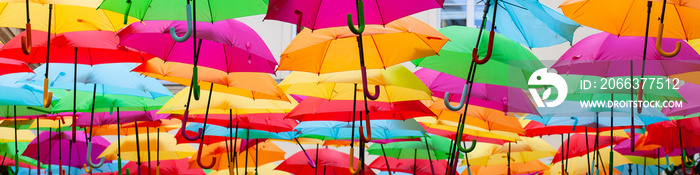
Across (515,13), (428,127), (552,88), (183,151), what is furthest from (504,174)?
(515,13)

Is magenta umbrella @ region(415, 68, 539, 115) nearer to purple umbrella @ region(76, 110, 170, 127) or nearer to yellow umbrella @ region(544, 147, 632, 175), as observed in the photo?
purple umbrella @ region(76, 110, 170, 127)

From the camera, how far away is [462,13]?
18.1 metres

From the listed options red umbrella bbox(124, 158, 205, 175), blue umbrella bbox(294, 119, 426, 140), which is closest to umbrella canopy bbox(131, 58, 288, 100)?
blue umbrella bbox(294, 119, 426, 140)

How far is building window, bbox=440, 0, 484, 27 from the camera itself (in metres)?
17.8

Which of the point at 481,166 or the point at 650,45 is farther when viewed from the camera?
the point at 481,166

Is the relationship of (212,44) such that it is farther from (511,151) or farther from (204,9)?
(511,151)

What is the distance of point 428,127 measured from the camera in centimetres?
954

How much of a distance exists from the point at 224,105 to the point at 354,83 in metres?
1.85

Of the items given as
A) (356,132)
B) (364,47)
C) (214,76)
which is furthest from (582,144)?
(214,76)

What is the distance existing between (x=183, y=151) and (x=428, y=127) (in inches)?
157

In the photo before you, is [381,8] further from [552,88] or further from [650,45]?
[552,88]

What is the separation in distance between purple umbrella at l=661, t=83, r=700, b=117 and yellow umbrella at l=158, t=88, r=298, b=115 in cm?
413

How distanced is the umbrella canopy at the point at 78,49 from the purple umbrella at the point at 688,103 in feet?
17.9

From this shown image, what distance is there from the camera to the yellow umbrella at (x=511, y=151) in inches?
435
